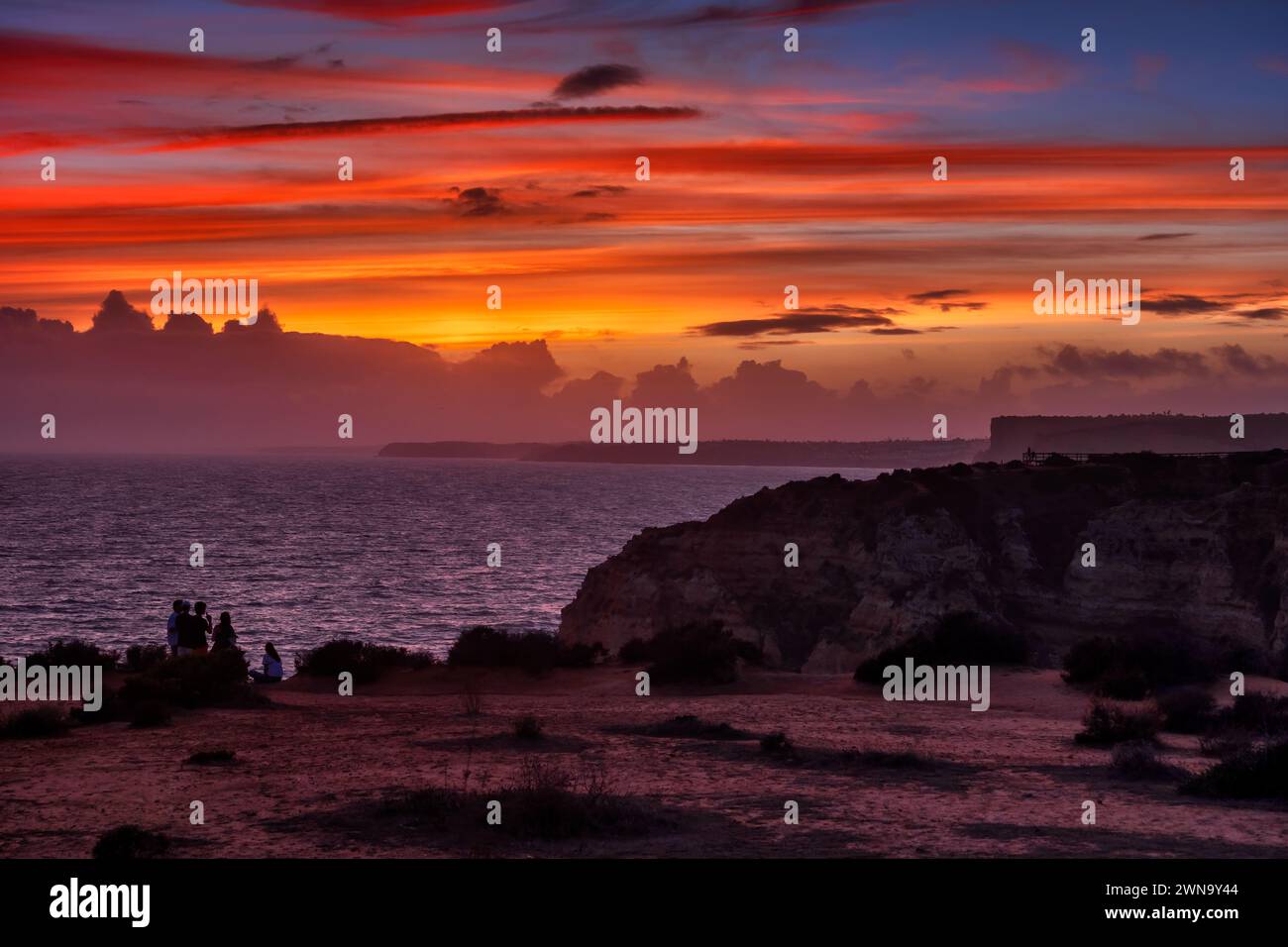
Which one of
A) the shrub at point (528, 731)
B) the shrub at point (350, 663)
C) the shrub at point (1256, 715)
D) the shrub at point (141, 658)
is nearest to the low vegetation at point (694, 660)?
the shrub at point (350, 663)

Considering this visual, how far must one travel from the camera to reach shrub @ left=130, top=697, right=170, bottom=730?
1950 cm

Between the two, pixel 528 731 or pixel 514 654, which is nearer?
pixel 528 731

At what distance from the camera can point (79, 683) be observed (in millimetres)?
25391

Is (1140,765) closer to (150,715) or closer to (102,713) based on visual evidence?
(150,715)

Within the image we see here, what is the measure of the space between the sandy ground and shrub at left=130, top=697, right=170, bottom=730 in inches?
9.1

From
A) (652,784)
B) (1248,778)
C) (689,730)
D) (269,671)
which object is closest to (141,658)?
(269,671)

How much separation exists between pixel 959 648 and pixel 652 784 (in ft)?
56.0

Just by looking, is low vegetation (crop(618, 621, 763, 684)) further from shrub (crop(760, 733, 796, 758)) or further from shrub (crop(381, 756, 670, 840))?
shrub (crop(381, 756, 670, 840))

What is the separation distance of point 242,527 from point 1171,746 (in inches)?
4268

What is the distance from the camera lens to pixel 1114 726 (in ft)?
62.2

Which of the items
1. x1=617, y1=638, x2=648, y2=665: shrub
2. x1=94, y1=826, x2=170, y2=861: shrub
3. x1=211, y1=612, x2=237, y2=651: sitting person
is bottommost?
x1=617, y1=638, x2=648, y2=665: shrub

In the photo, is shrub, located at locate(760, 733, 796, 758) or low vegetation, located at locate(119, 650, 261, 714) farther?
low vegetation, located at locate(119, 650, 261, 714)

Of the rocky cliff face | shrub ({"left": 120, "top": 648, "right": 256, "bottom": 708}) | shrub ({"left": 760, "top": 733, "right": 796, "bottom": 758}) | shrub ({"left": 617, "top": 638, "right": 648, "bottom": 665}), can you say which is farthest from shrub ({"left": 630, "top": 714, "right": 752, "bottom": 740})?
the rocky cliff face
